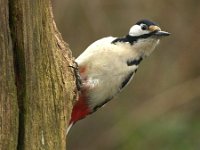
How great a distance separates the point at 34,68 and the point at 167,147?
4.99 meters

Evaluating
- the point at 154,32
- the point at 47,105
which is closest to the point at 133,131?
the point at 154,32

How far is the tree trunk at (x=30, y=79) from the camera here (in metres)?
3.15

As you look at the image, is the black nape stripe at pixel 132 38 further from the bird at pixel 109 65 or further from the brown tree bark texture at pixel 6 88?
the brown tree bark texture at pixel 6 88

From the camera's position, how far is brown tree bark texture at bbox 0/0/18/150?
3133mm

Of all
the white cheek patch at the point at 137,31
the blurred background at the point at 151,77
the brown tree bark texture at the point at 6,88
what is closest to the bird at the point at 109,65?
the white cheek patch at the point at 137,31

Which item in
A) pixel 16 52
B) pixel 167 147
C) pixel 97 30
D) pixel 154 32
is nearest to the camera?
pixel 16 52

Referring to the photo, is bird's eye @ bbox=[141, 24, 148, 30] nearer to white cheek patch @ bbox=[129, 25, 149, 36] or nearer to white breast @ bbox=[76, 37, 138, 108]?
white cheek patch @ bbox=[129, 25, 149, 36]

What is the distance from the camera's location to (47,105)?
3.38m

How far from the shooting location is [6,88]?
10.3 ft

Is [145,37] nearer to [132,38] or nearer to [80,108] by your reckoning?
[132,38]

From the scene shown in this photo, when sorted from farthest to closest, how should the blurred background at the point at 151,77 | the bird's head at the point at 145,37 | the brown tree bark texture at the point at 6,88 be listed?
the blurred background at the point at 151,77 < the bird's head at the point at 145,37 < the brown tree bark texture at the point at 6,88

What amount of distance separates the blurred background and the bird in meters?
2.59

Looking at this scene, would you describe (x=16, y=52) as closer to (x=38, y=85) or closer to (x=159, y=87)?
(x=38, y=85)

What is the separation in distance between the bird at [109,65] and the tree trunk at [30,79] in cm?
117
